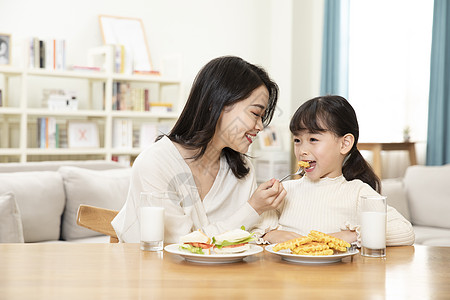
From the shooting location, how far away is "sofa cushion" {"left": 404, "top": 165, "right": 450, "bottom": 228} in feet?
13.1

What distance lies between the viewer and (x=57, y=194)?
304 cm

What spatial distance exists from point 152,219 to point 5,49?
A: 11.9ft

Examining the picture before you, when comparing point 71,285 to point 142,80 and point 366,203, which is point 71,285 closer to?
point 366,203

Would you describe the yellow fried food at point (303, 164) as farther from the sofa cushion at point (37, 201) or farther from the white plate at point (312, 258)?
the sofa cushion at point (37, 201)

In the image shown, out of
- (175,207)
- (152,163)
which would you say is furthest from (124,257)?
(152,163)

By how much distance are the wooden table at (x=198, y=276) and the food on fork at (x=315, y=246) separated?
31 millimetres

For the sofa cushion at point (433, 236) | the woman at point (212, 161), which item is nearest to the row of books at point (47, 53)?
the sofa cushion at point (433, 236)

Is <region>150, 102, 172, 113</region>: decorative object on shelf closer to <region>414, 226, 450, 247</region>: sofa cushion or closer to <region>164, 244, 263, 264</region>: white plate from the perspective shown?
<region>414, 226, 450, 247</region>: sofa cushion

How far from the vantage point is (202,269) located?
1.11m

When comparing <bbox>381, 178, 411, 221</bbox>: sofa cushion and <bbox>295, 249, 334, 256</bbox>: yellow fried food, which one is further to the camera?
<bbox>381, 178, 411, 221</bbox>: sofa cushion

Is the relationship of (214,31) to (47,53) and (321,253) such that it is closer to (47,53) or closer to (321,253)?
(47,53)

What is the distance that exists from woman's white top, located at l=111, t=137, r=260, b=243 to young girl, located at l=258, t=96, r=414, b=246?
14 centimetres

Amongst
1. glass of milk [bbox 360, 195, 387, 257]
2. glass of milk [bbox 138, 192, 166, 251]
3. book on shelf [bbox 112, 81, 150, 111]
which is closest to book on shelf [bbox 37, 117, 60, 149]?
book on shelf [bbox 112, 81, 150, 111]

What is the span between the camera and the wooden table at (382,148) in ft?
16.1
